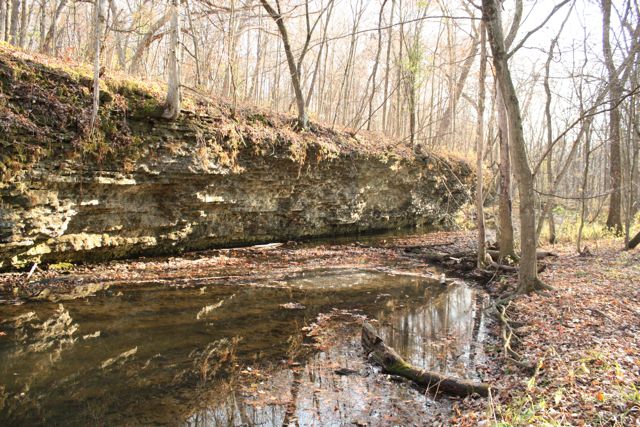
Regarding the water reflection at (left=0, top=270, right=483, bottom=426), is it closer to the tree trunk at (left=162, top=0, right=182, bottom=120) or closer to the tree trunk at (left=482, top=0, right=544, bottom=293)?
the tree trunk at (left=482, top=0, right=544, bottom=293)

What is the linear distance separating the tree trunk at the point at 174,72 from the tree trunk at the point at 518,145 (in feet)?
25.0

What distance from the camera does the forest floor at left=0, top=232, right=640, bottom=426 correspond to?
4.01 meters

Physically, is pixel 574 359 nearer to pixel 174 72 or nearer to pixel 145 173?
pixel 145 173

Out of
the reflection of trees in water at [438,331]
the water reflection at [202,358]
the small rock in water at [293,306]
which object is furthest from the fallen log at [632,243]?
the small rock in water at [293,306]

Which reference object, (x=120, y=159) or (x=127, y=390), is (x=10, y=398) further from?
(x=120, y=159)

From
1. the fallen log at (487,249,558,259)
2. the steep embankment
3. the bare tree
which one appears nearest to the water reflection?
the steep embankment

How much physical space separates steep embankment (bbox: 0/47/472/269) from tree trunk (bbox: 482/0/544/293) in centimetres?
816

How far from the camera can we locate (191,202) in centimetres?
1270

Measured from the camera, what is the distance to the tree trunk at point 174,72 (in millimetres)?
10852

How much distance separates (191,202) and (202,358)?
760 cm

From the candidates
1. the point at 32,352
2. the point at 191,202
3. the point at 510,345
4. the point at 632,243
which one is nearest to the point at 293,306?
the point at 510,345

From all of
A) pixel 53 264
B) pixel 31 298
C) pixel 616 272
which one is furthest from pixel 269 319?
pixel 616 272

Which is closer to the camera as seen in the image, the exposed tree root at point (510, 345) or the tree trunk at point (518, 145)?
the exposed tree root at point (510, 345)

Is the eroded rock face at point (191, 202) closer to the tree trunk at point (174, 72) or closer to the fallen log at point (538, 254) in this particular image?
the tree trunk at point (174, 72)
